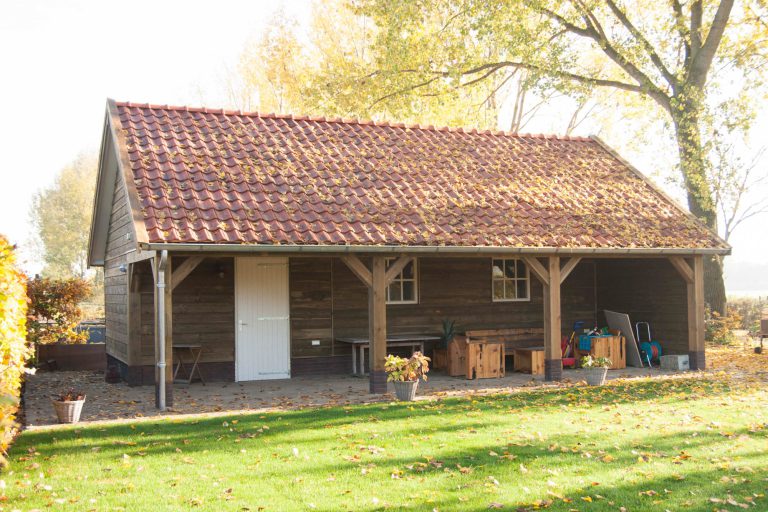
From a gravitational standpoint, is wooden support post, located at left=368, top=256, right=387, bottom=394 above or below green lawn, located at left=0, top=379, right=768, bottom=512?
above

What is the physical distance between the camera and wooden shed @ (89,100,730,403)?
11633 mm

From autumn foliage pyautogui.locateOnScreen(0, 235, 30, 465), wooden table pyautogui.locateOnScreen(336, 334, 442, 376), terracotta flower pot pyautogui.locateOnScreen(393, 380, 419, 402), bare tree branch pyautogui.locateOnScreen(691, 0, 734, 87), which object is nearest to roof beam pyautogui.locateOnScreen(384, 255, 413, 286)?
terracotta flower pot pyautogui.locateOnScreen(393, 380, 419, 402)

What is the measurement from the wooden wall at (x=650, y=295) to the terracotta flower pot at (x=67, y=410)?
11845mm

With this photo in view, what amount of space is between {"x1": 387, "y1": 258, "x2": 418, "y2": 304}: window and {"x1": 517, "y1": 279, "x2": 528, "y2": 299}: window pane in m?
2.54

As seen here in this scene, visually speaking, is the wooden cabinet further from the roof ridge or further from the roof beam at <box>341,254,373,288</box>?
the roof ridge

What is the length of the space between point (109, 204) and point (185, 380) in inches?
186

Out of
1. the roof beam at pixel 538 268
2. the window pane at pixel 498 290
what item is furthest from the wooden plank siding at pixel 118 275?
the window pane at pixel 498 290

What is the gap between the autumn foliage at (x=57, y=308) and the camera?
58.6ft

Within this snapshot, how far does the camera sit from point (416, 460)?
7.48m

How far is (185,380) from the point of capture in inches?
536

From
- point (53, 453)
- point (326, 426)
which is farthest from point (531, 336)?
point (53, 453)

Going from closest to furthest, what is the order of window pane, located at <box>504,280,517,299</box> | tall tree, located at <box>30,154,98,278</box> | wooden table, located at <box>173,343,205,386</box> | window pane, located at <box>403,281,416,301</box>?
1. wooden table, located at <box>173,343,205,386</box>
2. window pane, located at <box>403,281,416,301</box>
3. window pane, located at <box>504,280,517,299</box>
4. tall tree, located at <box>30,154,98,278</box>

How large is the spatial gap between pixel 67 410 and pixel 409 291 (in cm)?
765

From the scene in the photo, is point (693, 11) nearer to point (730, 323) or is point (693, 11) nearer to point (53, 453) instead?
point (730, 323)
